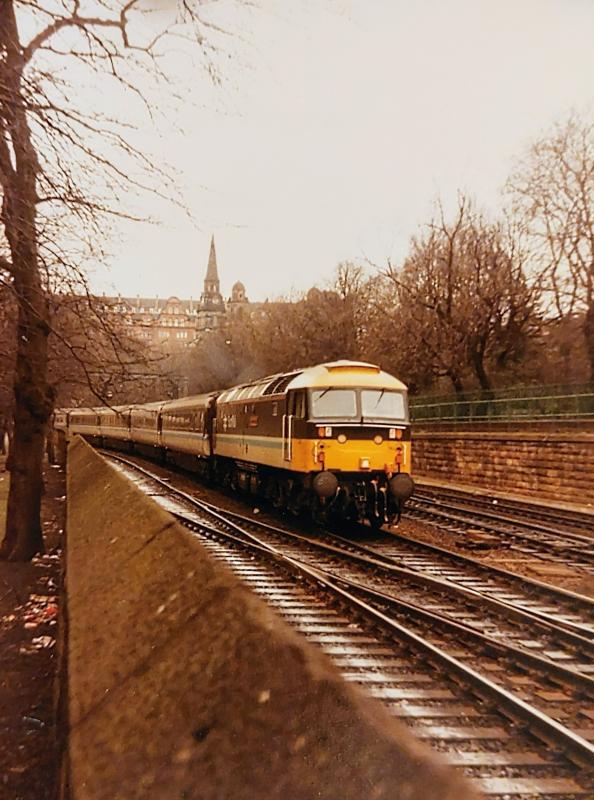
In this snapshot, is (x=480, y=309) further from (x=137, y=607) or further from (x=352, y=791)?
(x=352, y=791)

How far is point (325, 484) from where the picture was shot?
39.4ft

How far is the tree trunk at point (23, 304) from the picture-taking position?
16.5 feet

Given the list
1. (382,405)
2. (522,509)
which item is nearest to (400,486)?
(382,405)

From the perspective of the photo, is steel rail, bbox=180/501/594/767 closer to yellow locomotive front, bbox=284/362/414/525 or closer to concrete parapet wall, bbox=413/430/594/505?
yellow locomotive front, bbox=284/362/414/525

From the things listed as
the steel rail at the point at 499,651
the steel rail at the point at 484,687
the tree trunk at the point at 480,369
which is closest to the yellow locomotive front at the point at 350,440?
the steel rail at the point at 499,651

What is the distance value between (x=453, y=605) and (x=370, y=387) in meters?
5.91

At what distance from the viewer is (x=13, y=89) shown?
15.9 ft

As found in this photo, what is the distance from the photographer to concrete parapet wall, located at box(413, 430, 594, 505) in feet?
60.6

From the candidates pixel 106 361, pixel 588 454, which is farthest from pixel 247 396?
pixel 588 454

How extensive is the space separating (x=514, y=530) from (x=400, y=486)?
2.70m

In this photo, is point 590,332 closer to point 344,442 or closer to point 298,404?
point 344,442

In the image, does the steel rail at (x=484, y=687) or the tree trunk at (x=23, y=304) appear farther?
the tree trunk at (x=23, y=304)

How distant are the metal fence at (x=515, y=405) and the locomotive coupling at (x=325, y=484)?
10.1 metres

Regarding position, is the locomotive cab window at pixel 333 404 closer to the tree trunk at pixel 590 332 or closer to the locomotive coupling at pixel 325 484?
the locomotive coupling at pixel 325 484
